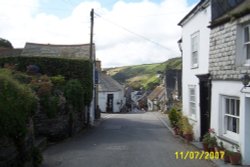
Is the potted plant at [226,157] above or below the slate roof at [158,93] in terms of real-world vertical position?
below

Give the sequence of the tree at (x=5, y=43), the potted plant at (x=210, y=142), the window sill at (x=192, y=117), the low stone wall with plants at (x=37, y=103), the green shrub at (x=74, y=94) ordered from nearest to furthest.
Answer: the low stone wall with plants at (x=37, y=103) < the potted plant at (x=210, y=142) < the window sill at (x=192, y=117) < the green shrub at (x=74, y=94) < the tree at (x=5, y=43)

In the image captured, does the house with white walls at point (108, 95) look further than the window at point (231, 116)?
Yes

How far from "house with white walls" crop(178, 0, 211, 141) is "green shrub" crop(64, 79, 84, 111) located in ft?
19.4

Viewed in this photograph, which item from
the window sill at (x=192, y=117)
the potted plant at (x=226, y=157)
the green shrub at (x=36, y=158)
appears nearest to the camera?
the green shrub at (x=36, y=158)

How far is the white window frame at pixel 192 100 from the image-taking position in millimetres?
19875

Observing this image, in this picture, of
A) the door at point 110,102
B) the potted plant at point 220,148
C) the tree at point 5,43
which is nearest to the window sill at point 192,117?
the potted plant at point 220,148

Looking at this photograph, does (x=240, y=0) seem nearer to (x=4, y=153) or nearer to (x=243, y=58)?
(x=243, y=58)

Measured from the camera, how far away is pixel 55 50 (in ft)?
128

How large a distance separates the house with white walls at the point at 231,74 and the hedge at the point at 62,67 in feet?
40.4

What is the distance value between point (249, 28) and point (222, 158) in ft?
13.6

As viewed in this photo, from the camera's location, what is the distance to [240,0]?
1647 cm

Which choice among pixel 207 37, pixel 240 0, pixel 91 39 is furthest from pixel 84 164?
pixel 91 39

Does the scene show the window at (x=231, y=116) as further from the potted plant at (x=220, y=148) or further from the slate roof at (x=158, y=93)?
the slate roof at (x=158, y=93)

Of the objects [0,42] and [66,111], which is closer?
[66,111]
